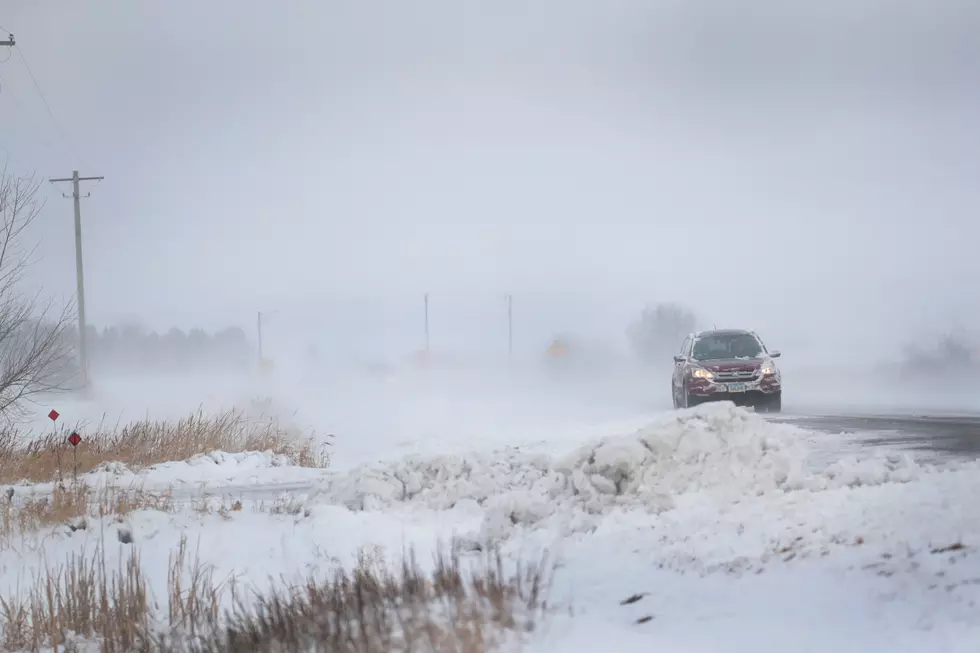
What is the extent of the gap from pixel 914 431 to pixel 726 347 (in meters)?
5.78

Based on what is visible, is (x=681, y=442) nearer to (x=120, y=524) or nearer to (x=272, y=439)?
(x=120, y=524)

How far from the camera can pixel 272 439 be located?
65.4 ft

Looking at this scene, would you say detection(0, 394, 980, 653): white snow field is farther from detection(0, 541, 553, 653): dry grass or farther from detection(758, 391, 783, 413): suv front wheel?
detection(758, 391, 783, 413): suv front wheel

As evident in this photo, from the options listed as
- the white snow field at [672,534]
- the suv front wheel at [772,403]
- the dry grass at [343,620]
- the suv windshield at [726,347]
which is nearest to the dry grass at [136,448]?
the white snow field at [672,534]

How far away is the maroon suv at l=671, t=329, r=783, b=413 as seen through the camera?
20031mm

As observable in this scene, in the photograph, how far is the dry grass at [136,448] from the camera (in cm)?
1559

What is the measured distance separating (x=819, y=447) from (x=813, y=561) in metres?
7.64

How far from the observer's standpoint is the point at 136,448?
1741 centimetres

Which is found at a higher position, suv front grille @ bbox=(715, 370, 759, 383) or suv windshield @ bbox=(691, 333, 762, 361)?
suv windshield @ bbox=(691, 333, 762, 361)

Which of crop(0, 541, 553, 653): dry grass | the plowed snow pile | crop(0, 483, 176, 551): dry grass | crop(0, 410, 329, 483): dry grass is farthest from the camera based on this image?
crop(0, 410, 329, 483): dry grass

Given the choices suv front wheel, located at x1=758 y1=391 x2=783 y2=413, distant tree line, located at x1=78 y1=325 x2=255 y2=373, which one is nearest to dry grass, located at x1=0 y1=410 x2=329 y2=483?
suv front wheel, located at x1=758 y1=391 x2=783 y2=413

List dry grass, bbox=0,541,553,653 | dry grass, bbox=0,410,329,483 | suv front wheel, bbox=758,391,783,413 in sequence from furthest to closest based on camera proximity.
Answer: suv front wheel, bbox=758,391,783,413 < dry grass, bbox=0,410,329,483 < dry grass, bbox=0,541,553,653

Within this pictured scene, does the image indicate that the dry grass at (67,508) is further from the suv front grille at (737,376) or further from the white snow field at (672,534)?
the suv front grille at (737,376)

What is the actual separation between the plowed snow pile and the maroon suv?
344 inches
